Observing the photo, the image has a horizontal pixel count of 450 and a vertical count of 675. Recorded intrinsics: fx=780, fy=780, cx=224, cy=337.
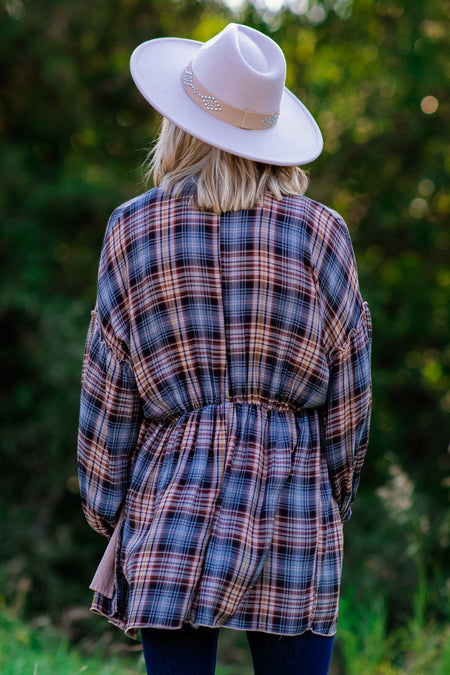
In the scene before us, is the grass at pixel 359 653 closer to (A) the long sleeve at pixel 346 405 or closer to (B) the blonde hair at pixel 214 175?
(A) the long sleeve at pixel 346 405

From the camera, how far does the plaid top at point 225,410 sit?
4.39 feet

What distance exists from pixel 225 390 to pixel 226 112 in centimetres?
55

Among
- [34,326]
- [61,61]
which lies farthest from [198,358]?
[61,61]

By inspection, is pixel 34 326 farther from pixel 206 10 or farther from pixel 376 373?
pixel 206 10

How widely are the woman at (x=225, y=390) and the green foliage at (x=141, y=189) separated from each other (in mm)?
5328

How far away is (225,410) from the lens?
1395mm

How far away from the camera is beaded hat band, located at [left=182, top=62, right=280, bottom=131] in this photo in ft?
4.97

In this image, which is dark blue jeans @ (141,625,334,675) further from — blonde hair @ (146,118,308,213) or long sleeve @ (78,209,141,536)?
blonde hair @ (146,118,308,213)

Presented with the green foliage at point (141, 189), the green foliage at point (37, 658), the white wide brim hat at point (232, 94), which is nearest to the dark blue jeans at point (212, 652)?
the white wide brim hat at point (232, 94)

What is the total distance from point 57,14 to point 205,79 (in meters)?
6.62

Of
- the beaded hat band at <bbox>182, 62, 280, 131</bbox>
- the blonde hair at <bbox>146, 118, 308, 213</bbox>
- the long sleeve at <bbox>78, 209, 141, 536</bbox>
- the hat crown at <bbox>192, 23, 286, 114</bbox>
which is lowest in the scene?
the long sleeve at <bbox>78, 209, 141, 536</bbox>

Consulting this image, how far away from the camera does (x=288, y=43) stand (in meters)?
7.84

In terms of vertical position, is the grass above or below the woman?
below

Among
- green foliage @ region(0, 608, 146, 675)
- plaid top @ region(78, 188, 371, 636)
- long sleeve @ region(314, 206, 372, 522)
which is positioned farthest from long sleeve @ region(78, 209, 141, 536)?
green foliage @ region(0, 608, 146, 675)
